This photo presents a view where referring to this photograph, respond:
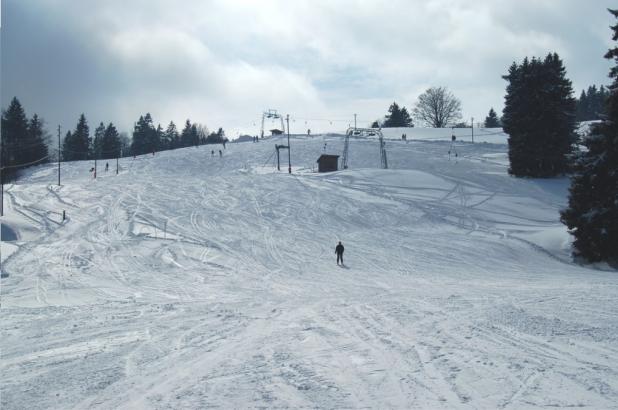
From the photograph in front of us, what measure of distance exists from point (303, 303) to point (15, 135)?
83.1 meters

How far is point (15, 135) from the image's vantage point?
260ft

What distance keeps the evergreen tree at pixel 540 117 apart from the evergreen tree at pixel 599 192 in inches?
838

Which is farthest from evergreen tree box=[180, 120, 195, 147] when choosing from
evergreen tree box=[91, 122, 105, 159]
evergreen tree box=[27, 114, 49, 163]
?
evergreen tree box=[27, 114, 49, 163]

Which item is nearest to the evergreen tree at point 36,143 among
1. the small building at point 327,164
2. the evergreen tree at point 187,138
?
the evergreen tree at point 187,138

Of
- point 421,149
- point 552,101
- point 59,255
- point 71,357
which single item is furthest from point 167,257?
point 421,149

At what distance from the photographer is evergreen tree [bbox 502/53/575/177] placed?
4303 cm

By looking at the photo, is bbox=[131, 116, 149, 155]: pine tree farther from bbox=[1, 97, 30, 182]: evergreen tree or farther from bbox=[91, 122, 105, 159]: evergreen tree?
bbox=[1, 97, 30, 182]: evergreen tree

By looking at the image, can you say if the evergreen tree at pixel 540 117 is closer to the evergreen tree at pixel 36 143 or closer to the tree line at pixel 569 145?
the tree line at pixel 569 145

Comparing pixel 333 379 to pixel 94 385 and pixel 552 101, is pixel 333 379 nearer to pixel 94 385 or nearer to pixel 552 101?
pixel 94 385

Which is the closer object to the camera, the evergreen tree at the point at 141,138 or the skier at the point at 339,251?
the skier at the point at 339,251

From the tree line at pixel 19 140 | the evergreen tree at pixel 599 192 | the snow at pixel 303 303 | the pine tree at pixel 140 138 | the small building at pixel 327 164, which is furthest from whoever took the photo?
the pine tree at pixel 140 138

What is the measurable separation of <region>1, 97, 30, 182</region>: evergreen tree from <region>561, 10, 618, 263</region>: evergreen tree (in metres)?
80.1

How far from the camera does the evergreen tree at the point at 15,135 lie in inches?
3046

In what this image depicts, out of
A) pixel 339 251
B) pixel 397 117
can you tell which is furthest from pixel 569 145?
pixel 397 117
